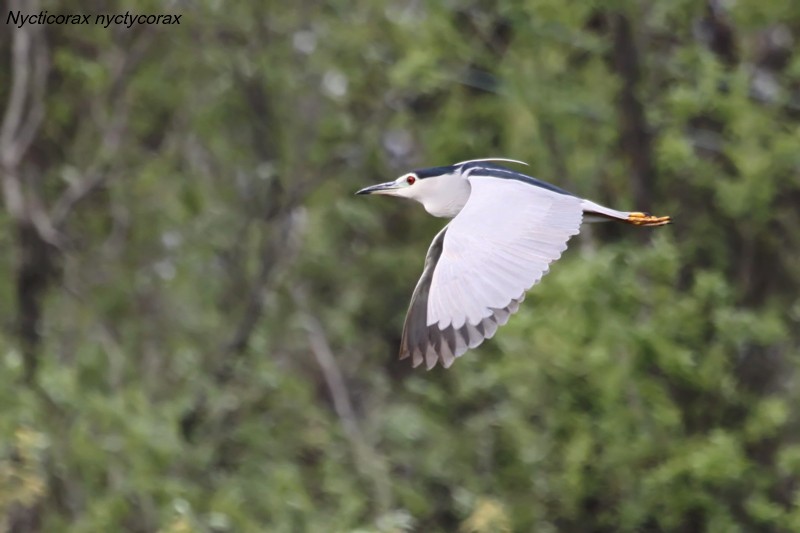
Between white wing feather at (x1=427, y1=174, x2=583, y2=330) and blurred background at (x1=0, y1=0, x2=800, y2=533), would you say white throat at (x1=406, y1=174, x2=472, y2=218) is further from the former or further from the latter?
blurred background at (x1=0, y1=0, x2=800, y2=533)

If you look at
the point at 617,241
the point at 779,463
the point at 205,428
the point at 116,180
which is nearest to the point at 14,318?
the point at 116,180

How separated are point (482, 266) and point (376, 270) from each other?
544cm

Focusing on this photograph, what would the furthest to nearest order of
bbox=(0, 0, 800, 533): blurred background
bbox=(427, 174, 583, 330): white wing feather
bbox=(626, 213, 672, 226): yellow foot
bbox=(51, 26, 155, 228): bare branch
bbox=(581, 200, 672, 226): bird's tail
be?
bbox=(51, 26, 155, 228): bare branch, bbox=(0, 0, 800, 533): blurred background, bbox=(626, 213, 672, 226): yellow foot, bbox=(581, 200, 672, 226): bird's tail, bbox=(427, 174, 583, 330): white wing feather

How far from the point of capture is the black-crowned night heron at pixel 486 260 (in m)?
5.25

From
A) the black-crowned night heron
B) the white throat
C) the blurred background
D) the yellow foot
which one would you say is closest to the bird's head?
the white throat

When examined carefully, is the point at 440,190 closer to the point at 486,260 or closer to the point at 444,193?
the point at 444,193

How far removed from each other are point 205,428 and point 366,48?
104 inches

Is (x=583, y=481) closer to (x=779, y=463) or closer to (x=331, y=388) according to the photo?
(x=779, y=463)

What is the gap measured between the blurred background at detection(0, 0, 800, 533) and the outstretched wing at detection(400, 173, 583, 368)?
2781 mm

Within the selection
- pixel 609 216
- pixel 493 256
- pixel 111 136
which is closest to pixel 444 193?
pixel 609 216

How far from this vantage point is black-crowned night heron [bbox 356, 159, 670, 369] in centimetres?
525

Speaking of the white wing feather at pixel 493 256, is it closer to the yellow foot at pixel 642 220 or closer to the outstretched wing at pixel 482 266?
the outstretched wing at pixel 482 266

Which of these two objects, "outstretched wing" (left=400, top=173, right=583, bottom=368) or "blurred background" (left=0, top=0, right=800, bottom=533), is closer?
"outstretched wing" (left=400, top=173, right=583, bottom=368)

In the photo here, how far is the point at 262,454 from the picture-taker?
10.4 meters
